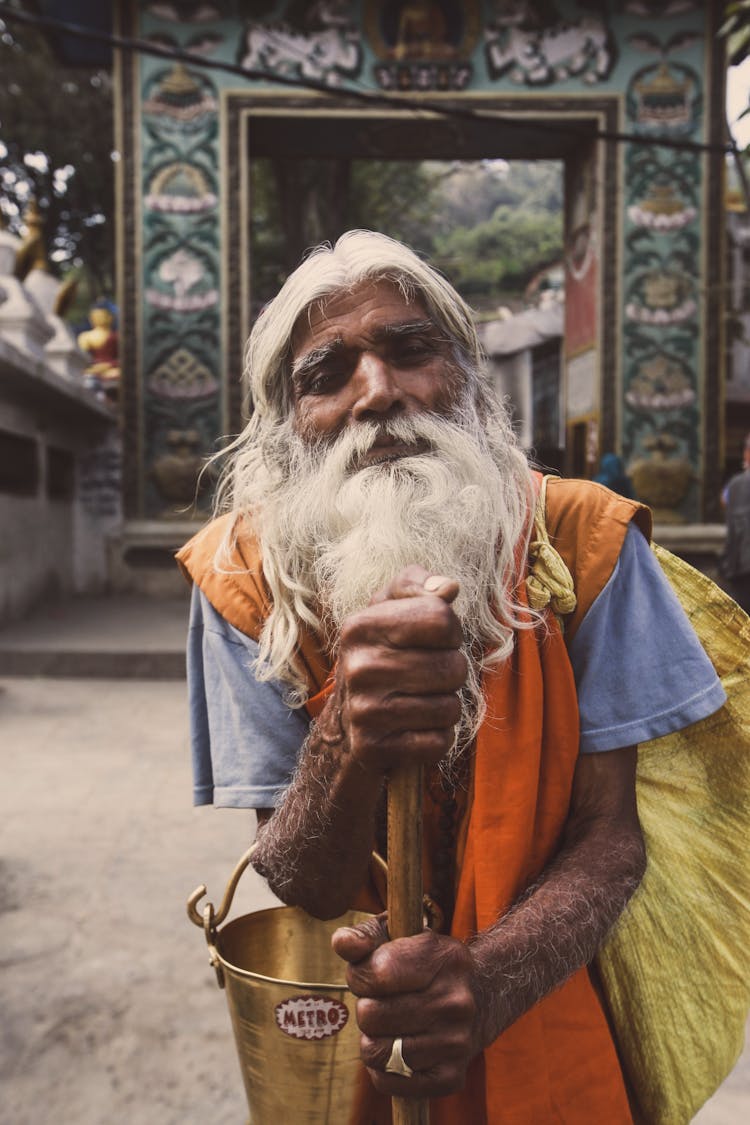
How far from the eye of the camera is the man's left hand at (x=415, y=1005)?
3.49 feet

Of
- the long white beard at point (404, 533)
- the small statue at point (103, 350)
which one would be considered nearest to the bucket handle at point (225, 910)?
the long white beard at point (404, 533)

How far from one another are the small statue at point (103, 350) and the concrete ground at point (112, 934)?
25.6 ft

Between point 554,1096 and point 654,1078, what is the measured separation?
162 mm

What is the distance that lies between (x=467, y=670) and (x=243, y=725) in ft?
1.69

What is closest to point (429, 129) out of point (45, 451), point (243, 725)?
point (45, 451)

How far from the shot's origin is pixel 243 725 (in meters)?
1.56

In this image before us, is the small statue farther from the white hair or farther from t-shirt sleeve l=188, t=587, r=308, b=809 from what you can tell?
t-shirt sleeve l=188, t=587, r=308, b=809

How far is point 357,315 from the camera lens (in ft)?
5.20

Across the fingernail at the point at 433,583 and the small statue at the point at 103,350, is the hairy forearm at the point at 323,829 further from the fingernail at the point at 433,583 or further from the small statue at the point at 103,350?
the small statue at the point at 103,350

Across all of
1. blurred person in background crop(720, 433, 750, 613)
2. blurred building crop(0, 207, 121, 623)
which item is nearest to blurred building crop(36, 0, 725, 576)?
blurred building crop(0, 207, 121, 623)

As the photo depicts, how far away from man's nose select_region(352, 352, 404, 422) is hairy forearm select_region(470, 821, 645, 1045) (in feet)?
2.26

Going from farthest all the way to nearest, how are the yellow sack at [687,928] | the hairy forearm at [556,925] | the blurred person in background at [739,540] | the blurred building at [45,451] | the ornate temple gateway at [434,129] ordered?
the ornate temple gateway at [434,129]
the blurred building at [45,451]
the blurred person in background at [739,540]
the yellow sack at [687,928]
the hairy forearm at [556,925]

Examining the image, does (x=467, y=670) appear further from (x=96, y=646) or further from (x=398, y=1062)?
(x=96, y=646)

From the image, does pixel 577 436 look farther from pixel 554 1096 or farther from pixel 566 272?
pixel 554 1096
